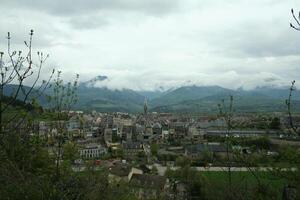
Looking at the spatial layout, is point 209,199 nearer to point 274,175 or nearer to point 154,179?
point 154,179

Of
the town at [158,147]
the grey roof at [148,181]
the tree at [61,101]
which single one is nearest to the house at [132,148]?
the town at [158,147]

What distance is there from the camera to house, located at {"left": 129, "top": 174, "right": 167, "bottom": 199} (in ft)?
67.1

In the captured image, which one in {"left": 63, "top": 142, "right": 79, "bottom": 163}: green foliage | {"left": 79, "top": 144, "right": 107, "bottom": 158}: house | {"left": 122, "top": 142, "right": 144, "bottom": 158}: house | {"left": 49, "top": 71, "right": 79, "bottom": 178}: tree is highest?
{"left": 49, "top": 71, "right": 79, "bottom": 178}: tree

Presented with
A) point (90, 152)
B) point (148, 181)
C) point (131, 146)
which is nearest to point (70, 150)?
point (90, 152)

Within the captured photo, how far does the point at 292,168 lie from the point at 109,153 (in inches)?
1467

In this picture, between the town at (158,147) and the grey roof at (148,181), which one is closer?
the town at (158,147)

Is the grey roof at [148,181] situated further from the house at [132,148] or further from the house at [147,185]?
the house at [132,148]

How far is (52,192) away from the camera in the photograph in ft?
17.9

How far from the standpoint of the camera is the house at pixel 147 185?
20.4 m

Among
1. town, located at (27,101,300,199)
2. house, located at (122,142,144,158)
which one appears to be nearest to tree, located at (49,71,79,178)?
town, located at (27,101,300,199)

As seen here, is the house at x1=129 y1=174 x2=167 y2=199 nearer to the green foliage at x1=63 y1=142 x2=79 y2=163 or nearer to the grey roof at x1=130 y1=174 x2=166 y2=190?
the grey roof at x1=130 y1=174 x2=166 y2=190

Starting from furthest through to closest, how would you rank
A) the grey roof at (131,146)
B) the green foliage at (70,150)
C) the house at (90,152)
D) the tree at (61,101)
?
the grey roof at (131,146)
the house at (90,152)
the green foliage at (70,150)
the tree at (61,101)

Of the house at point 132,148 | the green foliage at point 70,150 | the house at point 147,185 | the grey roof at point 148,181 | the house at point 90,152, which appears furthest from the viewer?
the house at point 132,148

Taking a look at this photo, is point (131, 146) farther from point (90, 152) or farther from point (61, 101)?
point (61, 101)
